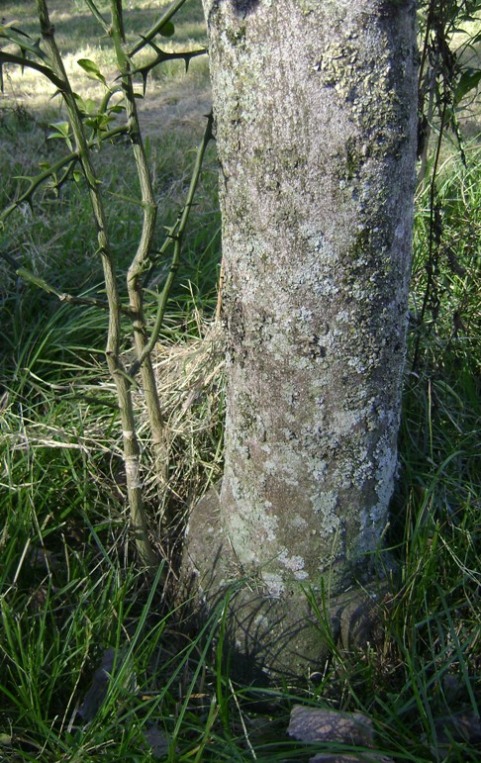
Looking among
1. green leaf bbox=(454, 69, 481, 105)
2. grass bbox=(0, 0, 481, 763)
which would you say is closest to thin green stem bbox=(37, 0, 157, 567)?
grass bbox=(0, 0, 481, 763)

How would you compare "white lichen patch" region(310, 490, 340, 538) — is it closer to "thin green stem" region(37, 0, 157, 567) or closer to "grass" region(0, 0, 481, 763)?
"grass" region(0, 0, 481, 763)

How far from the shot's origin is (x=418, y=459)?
2.29 m

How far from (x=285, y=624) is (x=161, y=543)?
0.52m

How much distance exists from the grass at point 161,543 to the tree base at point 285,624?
0.04m

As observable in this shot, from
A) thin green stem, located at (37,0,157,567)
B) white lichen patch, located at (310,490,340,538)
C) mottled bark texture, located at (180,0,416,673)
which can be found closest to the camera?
mottled bark texture, located at (180,0,416,673)

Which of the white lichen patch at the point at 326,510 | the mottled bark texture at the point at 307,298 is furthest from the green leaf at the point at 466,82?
the white lichen patch at the point at 326,510

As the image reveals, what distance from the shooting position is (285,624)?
1830 mm

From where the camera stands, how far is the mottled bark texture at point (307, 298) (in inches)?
55.9

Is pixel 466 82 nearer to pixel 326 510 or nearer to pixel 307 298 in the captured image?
pixel 307 298

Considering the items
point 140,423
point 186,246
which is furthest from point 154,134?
point 140,423

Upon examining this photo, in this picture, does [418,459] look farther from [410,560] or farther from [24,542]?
[24,542]

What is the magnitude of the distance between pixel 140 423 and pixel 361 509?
898 mm

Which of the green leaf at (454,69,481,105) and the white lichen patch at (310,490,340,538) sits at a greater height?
the green leaf at (454,69,481,105)

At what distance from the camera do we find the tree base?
1.81 metres
